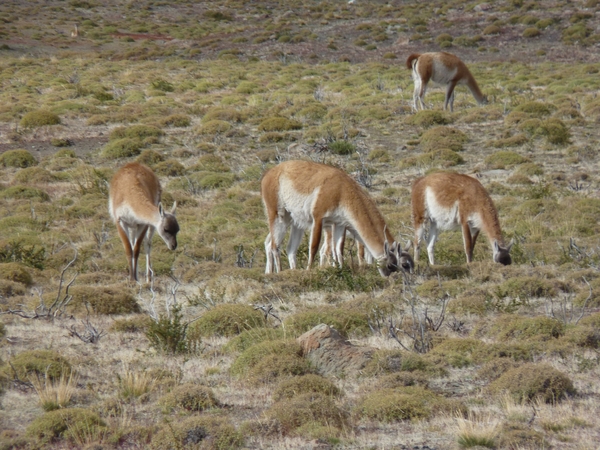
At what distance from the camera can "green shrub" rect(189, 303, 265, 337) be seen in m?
8.20

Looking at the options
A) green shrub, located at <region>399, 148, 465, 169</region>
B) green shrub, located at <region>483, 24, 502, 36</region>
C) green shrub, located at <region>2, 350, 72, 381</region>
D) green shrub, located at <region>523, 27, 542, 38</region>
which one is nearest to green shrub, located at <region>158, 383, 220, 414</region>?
green shrub, located at <region>2, 350, 72, 381</region>

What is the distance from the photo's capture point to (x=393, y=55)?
43.4 m

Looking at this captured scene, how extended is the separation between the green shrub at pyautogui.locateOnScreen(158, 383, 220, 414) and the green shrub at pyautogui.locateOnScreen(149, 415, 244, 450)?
1.52ft

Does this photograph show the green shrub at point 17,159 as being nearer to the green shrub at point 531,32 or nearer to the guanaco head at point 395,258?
the guanaco head at point 395,258

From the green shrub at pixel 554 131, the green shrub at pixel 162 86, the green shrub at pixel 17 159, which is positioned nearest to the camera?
the green shrub at pixel 554 131

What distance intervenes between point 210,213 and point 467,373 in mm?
10543

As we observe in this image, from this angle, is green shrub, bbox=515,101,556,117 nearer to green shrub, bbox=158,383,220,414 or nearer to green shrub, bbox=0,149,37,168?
green shrub, bbox=0,149,37,168

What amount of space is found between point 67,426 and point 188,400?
0.94 meters

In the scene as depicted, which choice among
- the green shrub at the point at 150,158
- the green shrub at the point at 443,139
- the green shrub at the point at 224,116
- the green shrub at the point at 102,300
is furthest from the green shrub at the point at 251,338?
the green shrub at the point at 224,116

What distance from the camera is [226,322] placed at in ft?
27.1

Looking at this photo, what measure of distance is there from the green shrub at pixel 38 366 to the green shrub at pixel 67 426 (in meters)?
0.94

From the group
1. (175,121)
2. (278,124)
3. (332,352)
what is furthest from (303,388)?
(175,121)

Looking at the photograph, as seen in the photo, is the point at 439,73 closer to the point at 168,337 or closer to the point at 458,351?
the point at 458,351

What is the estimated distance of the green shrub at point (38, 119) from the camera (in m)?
23.8
